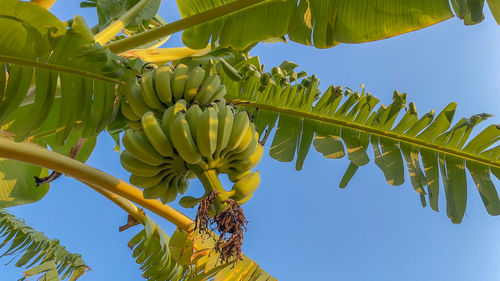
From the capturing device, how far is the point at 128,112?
157 centimetres

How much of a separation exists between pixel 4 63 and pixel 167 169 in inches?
27.7

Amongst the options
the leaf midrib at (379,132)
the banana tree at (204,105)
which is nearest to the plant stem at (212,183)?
the banana tree at (204,105)

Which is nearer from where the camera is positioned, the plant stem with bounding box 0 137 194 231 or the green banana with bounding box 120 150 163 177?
the green banana with bounding box 120 150 163 177

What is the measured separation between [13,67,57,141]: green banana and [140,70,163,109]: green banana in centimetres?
35

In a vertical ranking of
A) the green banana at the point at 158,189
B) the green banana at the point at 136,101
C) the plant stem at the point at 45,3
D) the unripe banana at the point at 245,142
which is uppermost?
the plant stem at the point at 45,3

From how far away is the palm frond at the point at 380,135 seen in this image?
71.9 inches

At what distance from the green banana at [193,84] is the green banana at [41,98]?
50 centimetres

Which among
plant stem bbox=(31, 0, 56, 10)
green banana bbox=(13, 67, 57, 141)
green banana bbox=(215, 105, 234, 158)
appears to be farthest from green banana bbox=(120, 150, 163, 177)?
plant stem bbox=(31, 0, 56, 10)

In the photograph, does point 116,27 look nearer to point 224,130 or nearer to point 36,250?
point 224,130

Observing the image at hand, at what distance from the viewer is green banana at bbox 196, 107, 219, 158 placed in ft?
3.90

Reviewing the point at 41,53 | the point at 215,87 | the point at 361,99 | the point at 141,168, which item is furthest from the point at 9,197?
the point at 361,99

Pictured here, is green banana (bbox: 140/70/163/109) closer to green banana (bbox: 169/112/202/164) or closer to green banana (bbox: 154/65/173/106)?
green banana (bbox: 154/65/173/106)

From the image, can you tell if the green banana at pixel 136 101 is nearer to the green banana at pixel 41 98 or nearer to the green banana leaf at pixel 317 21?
the green banana at pixel 41 98

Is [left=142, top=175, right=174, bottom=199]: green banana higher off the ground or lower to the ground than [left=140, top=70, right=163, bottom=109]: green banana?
lower
